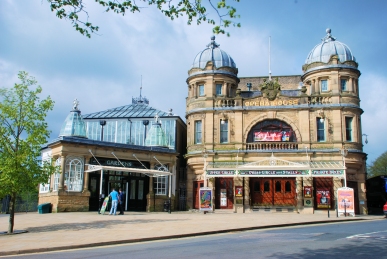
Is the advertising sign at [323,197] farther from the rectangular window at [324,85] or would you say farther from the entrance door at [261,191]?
the rectangular window at [324,85]

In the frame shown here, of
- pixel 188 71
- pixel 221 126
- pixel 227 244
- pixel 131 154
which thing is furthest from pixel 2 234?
pixel 188 71

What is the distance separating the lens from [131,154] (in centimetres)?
3241

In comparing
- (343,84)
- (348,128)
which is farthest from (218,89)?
(348,128)

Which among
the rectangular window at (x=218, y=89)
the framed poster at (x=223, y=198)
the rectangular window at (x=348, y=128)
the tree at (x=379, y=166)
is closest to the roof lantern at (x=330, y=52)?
the rectangular window at (x=348, y=128)

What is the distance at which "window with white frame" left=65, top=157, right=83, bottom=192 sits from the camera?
28781 millimetres

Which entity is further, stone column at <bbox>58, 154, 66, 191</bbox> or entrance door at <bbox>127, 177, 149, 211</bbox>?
entrance door at <bbox>127, 177, 149, 211</bbox>

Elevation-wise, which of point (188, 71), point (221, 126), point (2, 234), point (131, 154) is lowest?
point (2, 234)

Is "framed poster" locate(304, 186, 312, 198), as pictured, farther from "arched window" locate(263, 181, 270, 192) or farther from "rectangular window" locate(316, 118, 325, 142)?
"rectangular window" locate(316, 118, 325, 142)

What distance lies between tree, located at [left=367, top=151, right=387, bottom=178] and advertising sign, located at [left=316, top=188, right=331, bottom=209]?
3546 centimetres

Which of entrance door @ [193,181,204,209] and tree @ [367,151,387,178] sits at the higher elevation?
tree @ [367,151,387,178]

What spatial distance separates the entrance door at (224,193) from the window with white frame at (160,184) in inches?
165

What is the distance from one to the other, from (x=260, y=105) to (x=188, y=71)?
7531 millimetres

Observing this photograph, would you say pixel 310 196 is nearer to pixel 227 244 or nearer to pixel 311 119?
pixel 311 119

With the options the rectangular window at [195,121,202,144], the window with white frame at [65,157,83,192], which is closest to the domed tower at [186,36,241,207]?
the rectangular window at [195,121,202,144]
